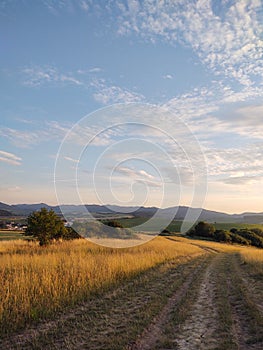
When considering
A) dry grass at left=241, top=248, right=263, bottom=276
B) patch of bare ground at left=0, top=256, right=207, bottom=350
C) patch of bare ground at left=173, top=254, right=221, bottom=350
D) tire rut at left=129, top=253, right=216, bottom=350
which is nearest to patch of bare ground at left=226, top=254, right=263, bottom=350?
patch of bare ground at left=173, top=254, right=221, bottom=350

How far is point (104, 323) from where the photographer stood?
7.34m

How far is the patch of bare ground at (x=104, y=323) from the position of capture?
607 cm

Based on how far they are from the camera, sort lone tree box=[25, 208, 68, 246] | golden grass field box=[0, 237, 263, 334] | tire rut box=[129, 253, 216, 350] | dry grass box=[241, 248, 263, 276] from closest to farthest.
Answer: tire rut box=[129, 253, 216, 350] < golden grass field box=[0, 237, 263, 334] < dry grass box=[241, 248, 263, 276] < lone tree box=[25, 208, 68, 246]

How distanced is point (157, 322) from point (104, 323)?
4.08 ft

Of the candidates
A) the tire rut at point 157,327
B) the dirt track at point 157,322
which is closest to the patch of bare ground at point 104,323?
the dirt track at point 157,322

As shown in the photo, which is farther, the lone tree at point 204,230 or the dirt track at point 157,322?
the lone tree at point 204,230

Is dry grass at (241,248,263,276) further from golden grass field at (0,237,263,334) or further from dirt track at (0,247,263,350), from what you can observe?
golden grass field at (0,237,263,334)

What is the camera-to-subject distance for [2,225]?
7944 centimetres

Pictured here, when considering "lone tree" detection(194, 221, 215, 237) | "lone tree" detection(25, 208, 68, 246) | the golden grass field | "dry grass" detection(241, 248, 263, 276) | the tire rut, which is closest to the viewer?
the tire rut

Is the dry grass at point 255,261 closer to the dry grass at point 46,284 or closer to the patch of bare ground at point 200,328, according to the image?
the dry grass at point 46,284

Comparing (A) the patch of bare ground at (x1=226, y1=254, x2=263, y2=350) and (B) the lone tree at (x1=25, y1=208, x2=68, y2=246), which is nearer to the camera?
(A) the patch of bare ground at (x1=226, y1=254, x2=263, y2=350)

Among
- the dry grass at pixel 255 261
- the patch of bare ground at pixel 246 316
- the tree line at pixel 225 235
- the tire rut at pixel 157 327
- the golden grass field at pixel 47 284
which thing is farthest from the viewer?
the tree line at pixel 225 235

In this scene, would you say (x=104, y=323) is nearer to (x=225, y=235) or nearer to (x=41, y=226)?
(x=41, y=226)

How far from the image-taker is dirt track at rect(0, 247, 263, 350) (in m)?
6.07
